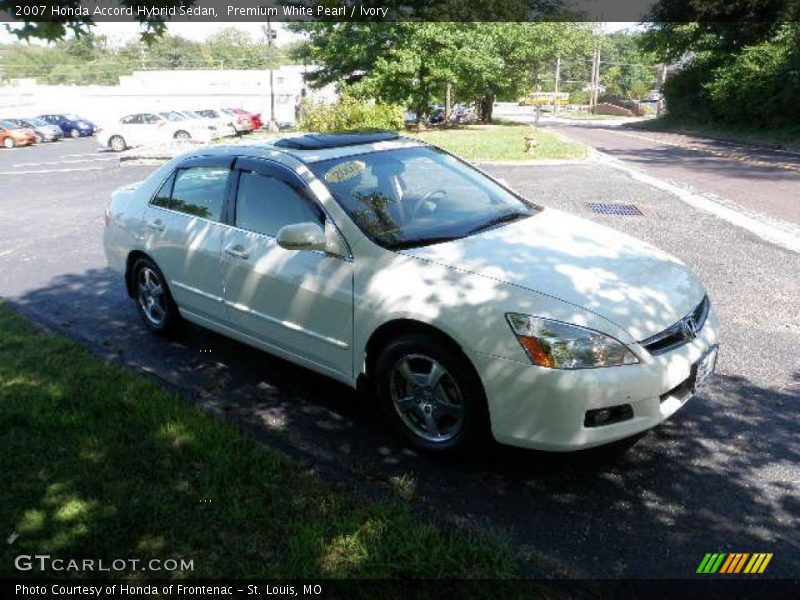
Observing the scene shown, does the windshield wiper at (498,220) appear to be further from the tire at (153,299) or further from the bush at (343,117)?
the bush at (343,117)

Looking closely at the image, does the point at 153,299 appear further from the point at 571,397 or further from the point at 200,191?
the point at 571,397

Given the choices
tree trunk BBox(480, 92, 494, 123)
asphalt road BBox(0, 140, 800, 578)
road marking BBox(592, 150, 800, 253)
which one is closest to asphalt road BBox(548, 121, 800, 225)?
road marking BBox(592, 150, 800, 253)

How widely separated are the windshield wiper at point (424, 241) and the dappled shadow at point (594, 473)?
97 centimetres

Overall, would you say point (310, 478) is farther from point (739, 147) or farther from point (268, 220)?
point (739, 147)

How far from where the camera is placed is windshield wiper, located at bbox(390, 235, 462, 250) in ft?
12.0

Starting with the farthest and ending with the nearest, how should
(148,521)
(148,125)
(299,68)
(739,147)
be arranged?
(299,68) → (148,125) → (739,147) → (148,521)

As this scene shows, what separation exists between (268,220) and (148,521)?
6.31ft

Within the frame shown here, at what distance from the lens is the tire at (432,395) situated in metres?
3.26

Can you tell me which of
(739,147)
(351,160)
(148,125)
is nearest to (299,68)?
(148,125)

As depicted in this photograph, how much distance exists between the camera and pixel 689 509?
309 cm

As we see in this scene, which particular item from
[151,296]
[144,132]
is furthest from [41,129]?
[151,296]

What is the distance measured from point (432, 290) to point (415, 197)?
3.42 ft

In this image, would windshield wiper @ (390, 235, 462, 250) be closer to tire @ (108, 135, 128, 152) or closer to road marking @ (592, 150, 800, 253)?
road marking @ (592, 150, 800, 253)

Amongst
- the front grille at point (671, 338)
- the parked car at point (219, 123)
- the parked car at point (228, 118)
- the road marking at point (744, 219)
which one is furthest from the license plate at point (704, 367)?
the parked car at point (228, 118)
